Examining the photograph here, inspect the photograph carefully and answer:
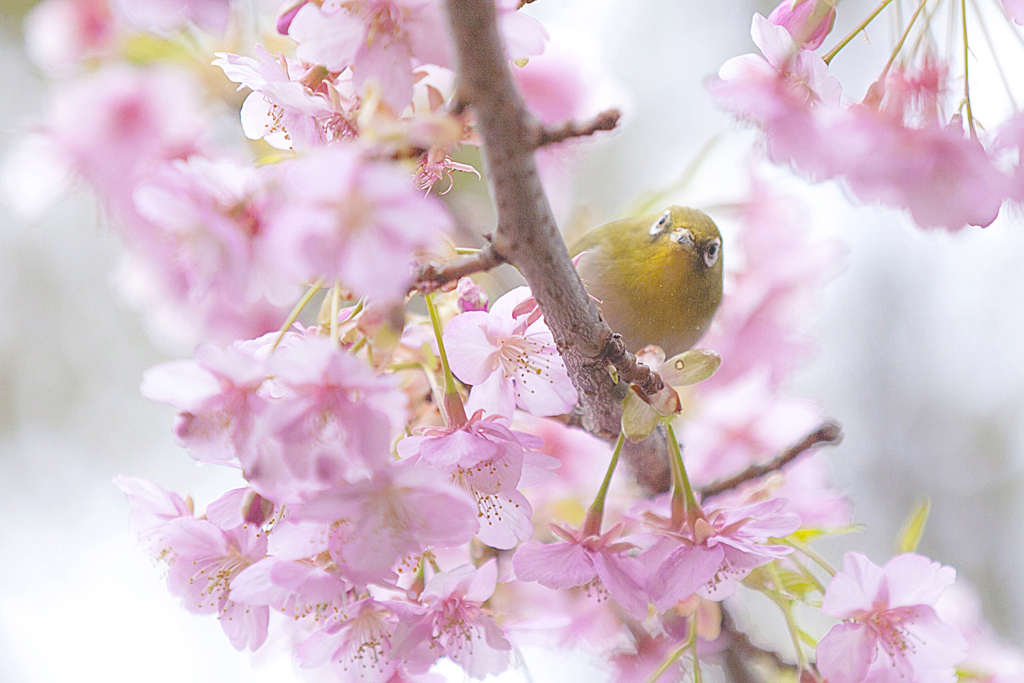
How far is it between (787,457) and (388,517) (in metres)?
0.44

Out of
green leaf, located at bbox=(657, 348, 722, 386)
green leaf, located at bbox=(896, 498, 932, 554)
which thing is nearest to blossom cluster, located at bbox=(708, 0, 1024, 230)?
green leaf, located at bbox=(657, 348, 722, 386)

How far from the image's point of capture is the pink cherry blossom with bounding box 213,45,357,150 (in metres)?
0.56

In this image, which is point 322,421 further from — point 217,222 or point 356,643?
point 356,643

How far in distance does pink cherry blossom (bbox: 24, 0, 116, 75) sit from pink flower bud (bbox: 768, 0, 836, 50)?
0.82 metres

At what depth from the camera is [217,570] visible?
652 millimetres

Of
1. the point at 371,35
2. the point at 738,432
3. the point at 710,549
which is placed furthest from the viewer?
the point at 738,432

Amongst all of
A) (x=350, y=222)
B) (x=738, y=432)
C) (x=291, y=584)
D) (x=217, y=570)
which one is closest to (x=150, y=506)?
(x=217, y=570)

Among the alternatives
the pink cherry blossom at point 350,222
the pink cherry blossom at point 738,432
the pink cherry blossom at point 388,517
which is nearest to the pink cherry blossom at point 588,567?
the pink cherry blossom at point 388,517

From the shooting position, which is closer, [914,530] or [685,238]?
[914,530]

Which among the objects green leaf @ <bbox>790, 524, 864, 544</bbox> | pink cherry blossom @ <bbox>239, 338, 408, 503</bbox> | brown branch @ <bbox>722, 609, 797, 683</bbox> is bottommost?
brown branch @ <bbox>722, 609, 797, 683</bbox>

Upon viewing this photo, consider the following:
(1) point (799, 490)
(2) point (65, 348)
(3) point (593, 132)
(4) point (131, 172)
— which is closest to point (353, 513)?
(3) point (593, 132)

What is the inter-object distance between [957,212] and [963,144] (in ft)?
0.16

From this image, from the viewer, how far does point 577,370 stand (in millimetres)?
606

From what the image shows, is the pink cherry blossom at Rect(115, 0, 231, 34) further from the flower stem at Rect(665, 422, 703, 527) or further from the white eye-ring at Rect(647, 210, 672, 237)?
the white eye-ring at Rect(647, 210, 672, 237)
